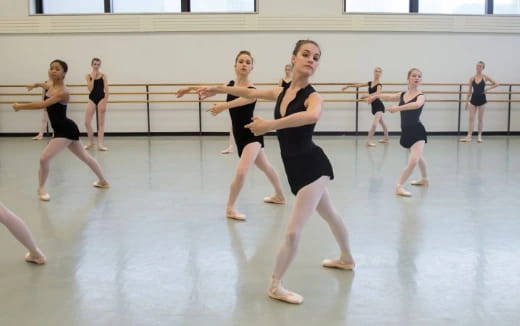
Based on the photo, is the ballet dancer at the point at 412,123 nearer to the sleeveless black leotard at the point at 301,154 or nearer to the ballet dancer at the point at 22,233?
the sleeveless black leotard at the point at 301,154

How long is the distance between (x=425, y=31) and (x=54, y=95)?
9531 millimetres

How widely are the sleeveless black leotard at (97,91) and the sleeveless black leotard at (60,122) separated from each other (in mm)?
4668

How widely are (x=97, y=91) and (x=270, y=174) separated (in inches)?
231

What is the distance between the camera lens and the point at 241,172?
14.8 ft

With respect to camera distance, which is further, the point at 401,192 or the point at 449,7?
the point at 449,7

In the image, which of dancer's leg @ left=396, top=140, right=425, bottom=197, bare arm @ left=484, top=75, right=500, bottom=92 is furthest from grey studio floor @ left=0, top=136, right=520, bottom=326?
bare arm @ left=484, top=75, right=500, bottom=92

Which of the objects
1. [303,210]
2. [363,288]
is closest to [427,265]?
[363,288]

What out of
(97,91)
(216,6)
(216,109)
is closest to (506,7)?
(216,6)

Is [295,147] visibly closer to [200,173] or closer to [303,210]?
[303,210]

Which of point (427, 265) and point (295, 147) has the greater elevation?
point (295, 147)

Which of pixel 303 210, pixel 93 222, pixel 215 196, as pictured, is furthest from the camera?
pixel 215 196

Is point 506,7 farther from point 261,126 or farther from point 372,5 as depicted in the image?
point 261,126

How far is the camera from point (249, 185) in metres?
6.20

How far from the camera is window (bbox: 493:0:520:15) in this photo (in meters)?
12.4
